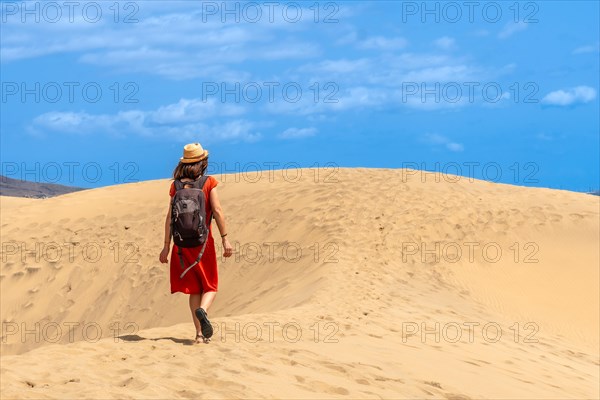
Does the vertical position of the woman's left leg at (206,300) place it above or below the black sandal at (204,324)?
above

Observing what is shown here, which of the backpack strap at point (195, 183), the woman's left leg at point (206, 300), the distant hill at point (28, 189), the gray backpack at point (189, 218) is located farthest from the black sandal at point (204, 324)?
the distant hill at point (28, 189)

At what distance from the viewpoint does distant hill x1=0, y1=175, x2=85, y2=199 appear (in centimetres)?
9325

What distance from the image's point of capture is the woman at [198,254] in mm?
7078

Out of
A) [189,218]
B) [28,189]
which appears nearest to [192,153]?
[189,218]

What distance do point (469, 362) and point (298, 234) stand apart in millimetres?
6785

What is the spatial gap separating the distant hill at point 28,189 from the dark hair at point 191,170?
292 feet

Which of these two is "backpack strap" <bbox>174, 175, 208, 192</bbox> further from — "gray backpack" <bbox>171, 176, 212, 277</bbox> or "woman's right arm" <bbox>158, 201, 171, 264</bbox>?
"woman's right arm" <bbox>158, 201, 171, 264</bbox>

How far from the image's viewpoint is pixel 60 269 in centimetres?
1630

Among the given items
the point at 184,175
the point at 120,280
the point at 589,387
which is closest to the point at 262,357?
the point at 184,175

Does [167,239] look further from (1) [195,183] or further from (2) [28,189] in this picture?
(2) [28,189]

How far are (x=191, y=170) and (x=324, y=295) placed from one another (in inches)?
158

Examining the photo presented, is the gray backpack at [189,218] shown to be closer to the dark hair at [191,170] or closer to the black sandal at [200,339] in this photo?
the dark hair at [191,170]

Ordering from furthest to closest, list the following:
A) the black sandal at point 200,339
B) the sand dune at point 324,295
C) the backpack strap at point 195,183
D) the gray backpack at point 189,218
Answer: the black sandal at point 200,339 < the backpack strap at point 195,183 < the gray backpack at point 189,218 < the sand dune at point 324,295

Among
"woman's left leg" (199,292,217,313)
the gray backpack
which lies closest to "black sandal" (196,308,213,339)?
"woman's left leg" (199,292,217,313)
